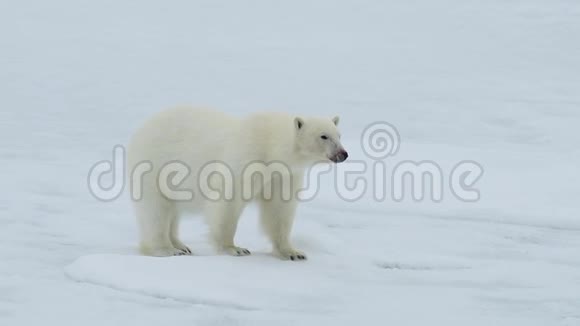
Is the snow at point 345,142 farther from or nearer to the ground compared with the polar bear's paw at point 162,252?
farther from the ground

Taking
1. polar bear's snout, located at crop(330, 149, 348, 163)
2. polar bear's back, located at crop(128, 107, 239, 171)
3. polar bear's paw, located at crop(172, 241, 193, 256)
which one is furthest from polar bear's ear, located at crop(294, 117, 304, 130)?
polar bear's paw, located at crop(172, 241, 193, 256)

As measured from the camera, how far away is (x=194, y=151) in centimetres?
539

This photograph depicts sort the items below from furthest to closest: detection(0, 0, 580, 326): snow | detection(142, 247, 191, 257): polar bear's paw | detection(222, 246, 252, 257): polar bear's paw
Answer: detection(142, 247, 191, 257): polar bear's paw, detection(222, 246, 252, 257): polar bear's paw, detection(0, 0, 580, 326): snow

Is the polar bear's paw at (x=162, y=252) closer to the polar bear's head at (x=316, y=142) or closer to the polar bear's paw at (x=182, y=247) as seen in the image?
the polar bear's paw at (x=182, y=247)

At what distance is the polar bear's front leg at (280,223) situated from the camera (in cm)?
531

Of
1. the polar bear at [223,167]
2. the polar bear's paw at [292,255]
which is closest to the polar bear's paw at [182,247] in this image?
the polar bear at [223,167]

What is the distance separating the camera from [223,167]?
5137mm

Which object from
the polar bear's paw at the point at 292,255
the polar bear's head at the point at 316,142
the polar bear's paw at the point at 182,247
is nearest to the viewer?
the polar bear's head at the point at 316,142

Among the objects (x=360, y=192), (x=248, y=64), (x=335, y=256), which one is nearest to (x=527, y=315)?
(x=335, y=256)

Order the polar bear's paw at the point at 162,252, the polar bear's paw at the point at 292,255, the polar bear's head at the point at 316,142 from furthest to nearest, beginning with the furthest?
the polar bear's paw at the point at 162,252 < the polar bear's paw at the point at 292,255 < the polar bear's head at the point at 316,142

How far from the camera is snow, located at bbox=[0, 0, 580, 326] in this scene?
14.3 ft

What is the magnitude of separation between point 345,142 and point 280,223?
15.1 feet

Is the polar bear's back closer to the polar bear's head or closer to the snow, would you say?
the polar bear's head

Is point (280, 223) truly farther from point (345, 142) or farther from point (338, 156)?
point (345, 142)
